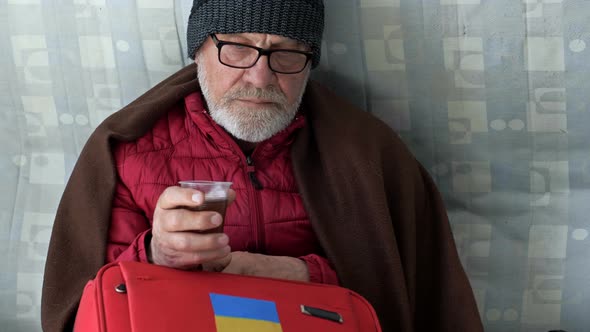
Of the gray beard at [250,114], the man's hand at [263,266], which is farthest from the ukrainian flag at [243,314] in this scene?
the gray beard at [250,114]

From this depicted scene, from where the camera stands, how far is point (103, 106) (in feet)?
6.92

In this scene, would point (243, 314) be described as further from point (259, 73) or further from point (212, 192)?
point (259, 73)

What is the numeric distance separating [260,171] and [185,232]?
0.44 metres

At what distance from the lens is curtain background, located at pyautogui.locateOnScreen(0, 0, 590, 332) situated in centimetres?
203

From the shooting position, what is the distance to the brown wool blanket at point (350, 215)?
1701mm

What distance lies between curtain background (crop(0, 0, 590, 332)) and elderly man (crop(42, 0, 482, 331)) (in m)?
0.22

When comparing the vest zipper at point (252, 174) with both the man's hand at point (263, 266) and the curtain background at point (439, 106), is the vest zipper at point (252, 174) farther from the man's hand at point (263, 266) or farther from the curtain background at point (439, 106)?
the curtain background at point (439, 106)

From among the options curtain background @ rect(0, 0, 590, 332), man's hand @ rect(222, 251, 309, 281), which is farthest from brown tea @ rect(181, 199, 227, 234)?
curtain background @ rect(0, 0, 590, 332)

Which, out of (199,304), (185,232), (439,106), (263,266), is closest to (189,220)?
(185,232)

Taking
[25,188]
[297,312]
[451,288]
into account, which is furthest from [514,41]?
[25,188]

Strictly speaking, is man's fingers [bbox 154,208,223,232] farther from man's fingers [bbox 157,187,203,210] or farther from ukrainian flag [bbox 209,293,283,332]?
ukrainian flag [bbox 209,293,283,332]

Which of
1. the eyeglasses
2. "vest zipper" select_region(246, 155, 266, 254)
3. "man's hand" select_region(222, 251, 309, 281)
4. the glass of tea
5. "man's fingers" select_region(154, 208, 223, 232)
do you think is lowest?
"man's hand" select_region(222, 251, 309, 281)

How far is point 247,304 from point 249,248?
374 mm

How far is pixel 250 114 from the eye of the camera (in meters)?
1.71
